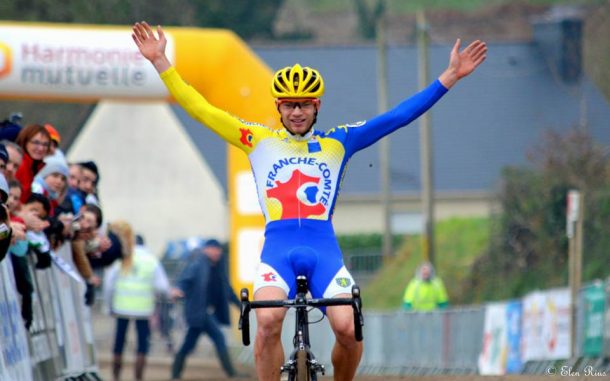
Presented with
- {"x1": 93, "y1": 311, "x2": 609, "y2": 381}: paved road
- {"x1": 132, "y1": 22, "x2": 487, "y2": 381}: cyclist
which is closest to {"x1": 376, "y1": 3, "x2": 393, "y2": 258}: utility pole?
{"x1": 93, "y1": 311, "x2": 609, "y2": 381}: paved road

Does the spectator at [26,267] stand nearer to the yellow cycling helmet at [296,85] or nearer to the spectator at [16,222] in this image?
the spectator at [16,222]

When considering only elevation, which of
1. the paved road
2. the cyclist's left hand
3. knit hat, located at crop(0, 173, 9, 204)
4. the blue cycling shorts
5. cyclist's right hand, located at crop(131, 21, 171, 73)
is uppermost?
cyclist's right hand, located at crop(131, 21, 171, 73)

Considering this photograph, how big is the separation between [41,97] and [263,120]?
9.32ft

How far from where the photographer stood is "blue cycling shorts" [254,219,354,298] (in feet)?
29.1

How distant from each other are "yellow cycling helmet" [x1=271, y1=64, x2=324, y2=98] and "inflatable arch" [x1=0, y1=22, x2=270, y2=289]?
10.4 m

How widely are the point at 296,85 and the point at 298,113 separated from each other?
0.55 ft

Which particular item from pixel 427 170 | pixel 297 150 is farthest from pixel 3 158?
pixel 427 170

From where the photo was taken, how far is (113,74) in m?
19.8

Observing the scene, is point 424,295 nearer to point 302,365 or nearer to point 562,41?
point 302,365

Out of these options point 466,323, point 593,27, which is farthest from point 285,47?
point 466,323

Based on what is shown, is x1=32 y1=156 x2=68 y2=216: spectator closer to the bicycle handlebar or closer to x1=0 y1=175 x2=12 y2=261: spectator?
x1=0 y1=175 x2=12 y2=261: spectator

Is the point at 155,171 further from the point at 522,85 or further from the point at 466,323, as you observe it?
the point at 466,323

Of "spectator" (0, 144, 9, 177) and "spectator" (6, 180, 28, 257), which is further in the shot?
"spectator" (6, 180, 28, 257)

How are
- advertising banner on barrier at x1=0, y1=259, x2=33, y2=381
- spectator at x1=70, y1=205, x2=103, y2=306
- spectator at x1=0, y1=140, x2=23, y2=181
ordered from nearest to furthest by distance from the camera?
advertising banner on barrier at x1=0, y1=259, x2=33, y2=381, spectator at x1=0, y1=140, x2=23, y2=181, spectator at x1=70, y1=205, x2=103, y2=306
